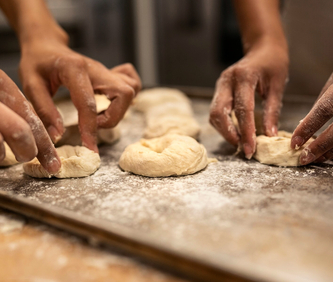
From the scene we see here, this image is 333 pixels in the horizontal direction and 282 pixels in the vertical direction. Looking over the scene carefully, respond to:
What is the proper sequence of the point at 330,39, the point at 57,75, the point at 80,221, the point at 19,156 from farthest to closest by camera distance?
the point at 330,39 < the point at 57,75 < the point at 19,156 < the point at 80,221

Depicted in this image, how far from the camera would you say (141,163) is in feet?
4.55

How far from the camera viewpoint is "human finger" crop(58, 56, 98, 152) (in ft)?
5.00

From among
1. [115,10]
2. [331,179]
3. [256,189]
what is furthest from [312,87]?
[115,10]

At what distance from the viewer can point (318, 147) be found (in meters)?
1.34

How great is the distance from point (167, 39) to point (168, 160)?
3311mm

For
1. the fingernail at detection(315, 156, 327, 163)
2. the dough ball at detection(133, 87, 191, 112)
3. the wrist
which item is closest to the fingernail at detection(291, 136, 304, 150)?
the fingernail at detection(315, 156, 327, 163)

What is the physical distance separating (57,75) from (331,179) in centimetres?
131

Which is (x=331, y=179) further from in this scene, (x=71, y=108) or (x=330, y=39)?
(x=71, y=108)

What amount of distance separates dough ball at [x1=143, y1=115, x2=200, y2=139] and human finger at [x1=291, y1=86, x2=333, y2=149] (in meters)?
0.60

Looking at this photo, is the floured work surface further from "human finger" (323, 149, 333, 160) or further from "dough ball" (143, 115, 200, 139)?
"dough ball" (143, 115, 200, 139)

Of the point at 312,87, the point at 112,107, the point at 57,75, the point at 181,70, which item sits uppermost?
the point at 57,75

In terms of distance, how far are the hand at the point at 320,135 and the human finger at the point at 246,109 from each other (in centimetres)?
19

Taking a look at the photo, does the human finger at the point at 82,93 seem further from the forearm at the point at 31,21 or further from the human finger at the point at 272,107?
the human finger at the point at 272,107

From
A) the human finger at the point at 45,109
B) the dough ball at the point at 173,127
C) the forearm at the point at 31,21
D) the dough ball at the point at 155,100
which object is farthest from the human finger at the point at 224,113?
the forearm at the point at 31,21
